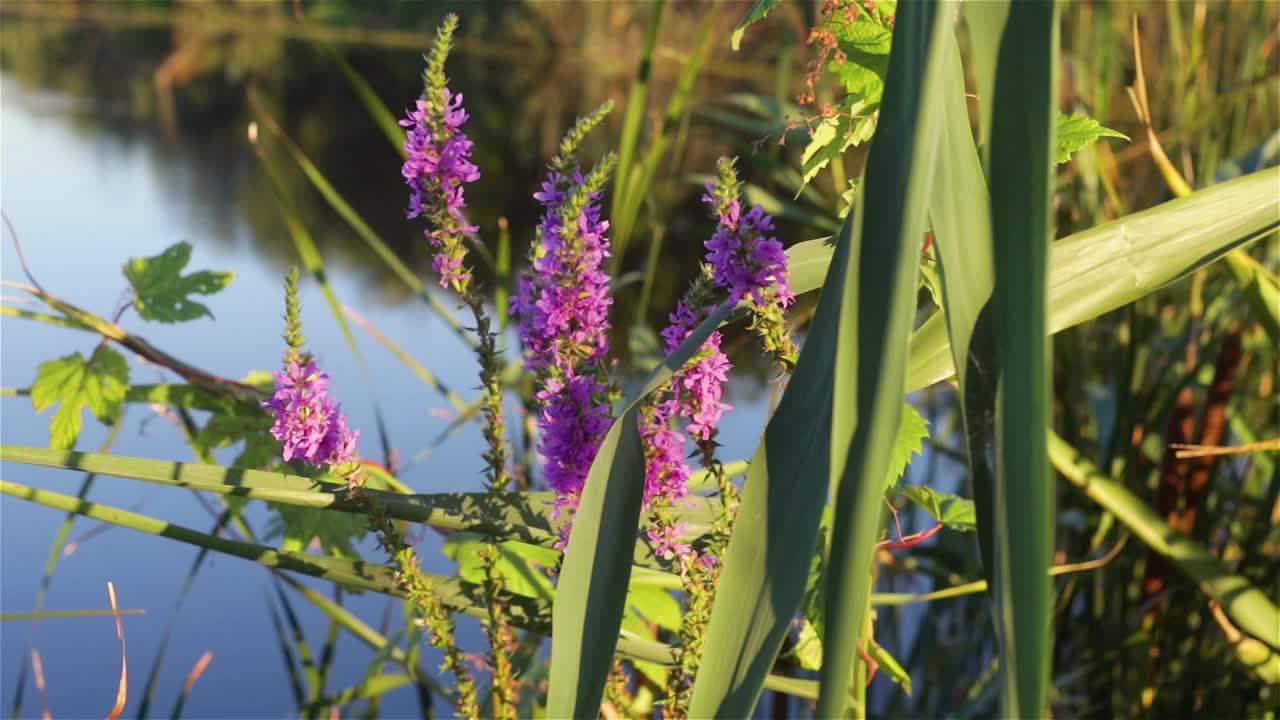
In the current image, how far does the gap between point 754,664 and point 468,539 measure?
48 cm

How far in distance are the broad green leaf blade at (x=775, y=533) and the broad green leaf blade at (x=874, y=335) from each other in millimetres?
18

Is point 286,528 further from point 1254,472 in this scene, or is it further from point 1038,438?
point 1254,472

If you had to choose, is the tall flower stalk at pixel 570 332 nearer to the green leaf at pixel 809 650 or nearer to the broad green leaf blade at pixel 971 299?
the broad green leaf blade at pixel 971 299

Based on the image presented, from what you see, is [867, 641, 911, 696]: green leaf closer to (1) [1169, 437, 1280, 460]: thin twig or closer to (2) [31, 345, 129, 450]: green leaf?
(1) [1169, 437, 1280, 460]: thin twig

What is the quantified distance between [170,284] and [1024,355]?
2.58 feet

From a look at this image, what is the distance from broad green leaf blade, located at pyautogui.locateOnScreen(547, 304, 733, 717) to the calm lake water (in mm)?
704

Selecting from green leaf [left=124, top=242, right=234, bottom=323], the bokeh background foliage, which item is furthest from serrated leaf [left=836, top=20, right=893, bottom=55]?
green leaf [left=124, top=242, right=234, bottom=323]

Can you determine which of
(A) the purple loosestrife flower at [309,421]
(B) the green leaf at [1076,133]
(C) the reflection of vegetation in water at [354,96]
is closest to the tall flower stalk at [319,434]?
(A) the purple loosestrife flower at [309,421]

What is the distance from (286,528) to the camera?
821mm

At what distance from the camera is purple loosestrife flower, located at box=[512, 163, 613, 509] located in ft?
1.38

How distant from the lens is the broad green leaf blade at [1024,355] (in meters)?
0.26

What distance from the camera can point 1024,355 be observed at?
26 centimetres

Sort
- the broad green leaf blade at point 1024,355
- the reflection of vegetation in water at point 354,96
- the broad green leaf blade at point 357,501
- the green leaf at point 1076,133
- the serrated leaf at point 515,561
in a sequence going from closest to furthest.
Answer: the broad green leaf blade at point 1024,355
the broad green leaf blade at point 357,501
the green leaf at point 1076,133
the serrated leaf at point 515,561
the reflection of vegetation in water at point 354,96

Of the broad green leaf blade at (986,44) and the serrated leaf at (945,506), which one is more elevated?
the broad green leaf blade at (986,44)
